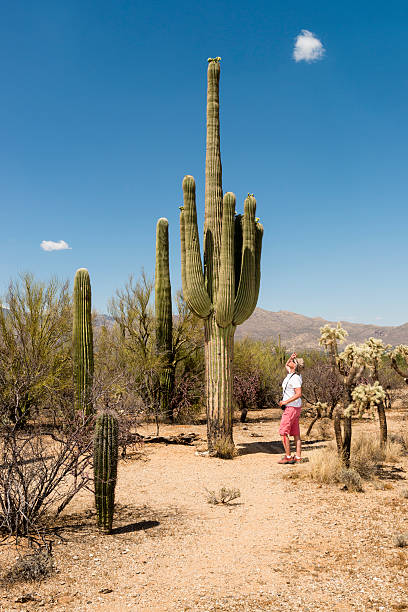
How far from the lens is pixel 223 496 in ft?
21.5

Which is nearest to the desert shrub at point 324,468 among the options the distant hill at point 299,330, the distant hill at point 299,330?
the distant hill at point 299,330

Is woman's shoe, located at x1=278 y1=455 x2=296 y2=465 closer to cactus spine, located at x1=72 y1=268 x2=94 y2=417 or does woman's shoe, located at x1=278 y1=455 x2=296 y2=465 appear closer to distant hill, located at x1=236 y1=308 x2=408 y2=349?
cactus spine, located at x1=72 y1=268 x2=94 y2=417

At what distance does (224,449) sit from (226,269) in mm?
3604

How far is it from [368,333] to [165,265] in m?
119

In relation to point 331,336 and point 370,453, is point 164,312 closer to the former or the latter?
point 331,336

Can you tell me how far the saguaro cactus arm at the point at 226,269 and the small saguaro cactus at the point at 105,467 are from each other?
16.1ft

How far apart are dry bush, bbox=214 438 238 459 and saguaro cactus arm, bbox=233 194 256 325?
243 cm

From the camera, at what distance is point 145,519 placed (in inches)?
227

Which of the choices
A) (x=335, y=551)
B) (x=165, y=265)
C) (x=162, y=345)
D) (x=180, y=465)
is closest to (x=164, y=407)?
(x=162, y=345)

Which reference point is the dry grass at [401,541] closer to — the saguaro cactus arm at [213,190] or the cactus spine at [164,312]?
the saguaro cactus arm at [213,190]

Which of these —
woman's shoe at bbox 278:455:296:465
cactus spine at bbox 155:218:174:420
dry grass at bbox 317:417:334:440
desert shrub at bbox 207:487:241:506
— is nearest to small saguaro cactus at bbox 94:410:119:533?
desert shrub at bbox 207:487:241:506

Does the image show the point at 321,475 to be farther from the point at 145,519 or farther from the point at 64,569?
the point at 64,569

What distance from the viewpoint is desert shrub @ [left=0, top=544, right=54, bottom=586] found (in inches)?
157

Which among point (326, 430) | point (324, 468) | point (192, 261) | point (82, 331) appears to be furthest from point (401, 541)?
point (82, 331)
